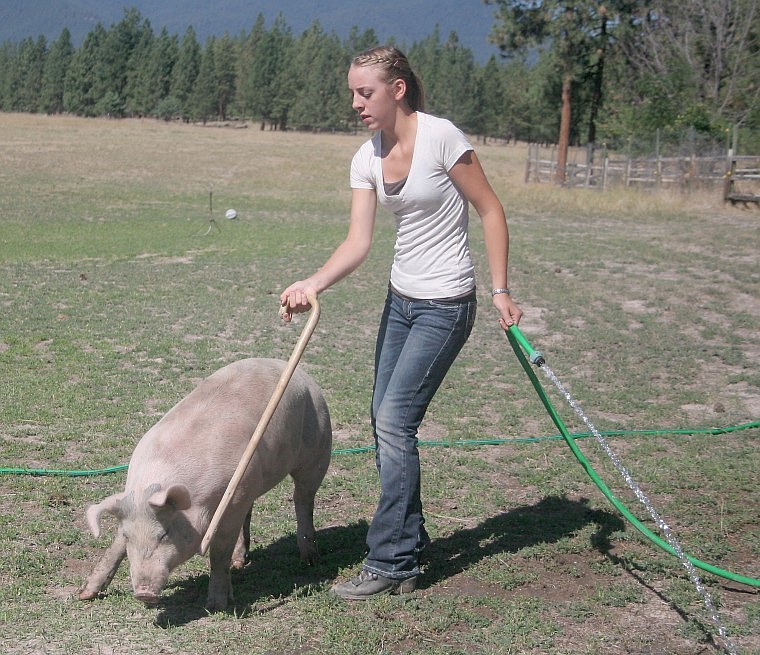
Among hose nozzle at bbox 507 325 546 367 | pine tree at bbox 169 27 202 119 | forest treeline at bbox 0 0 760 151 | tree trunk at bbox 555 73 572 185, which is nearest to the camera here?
hose nozzle at bbox 507 325 546 367

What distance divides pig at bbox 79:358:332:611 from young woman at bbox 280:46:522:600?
487 mm

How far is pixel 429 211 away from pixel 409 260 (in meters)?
0.26

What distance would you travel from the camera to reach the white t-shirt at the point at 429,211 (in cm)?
408

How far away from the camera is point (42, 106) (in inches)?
4400

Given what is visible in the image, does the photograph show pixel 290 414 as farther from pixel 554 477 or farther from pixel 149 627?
pixel 554 477

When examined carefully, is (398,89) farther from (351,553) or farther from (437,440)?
(437,440)

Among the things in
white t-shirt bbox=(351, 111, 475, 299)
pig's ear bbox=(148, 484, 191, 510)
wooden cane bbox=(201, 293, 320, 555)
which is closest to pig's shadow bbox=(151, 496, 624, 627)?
wooden cane bbox=(201, 293, 320, 555)

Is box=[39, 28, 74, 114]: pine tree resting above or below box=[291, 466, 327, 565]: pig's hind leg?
above

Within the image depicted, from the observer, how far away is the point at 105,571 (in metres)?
4.23

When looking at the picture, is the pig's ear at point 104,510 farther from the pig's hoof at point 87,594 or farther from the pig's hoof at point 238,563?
the pig's hoof at point 238,563

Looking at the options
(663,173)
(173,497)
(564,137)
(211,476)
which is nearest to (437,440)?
(211,476)

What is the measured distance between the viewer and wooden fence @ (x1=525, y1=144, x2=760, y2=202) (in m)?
25.1

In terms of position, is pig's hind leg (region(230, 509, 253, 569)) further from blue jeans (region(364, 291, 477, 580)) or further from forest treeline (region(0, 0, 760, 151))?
forest treeline (region(0, 0, 760, 151))

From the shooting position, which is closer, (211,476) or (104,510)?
(104,510)
